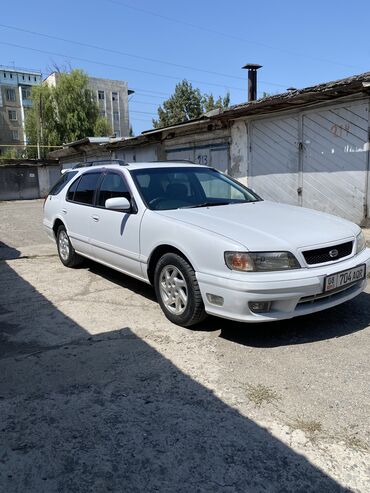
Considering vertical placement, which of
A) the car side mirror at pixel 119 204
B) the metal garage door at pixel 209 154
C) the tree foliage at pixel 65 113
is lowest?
the car side mirror at pixel 119 204

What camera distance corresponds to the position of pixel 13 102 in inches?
2970

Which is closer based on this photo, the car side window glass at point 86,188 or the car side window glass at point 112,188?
the car side window glass at point 112,188

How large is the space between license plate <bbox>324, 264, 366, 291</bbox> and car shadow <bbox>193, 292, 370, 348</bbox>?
18.4 inches

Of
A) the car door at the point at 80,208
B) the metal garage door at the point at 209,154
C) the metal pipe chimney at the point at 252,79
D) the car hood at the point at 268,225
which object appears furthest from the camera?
the metal pipe chimney at the point at 252,79

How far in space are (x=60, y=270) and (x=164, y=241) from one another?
3.13 metres

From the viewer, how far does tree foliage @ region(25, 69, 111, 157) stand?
43.0m

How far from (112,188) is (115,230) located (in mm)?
614

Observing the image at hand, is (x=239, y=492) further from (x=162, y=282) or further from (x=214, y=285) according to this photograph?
(x=162, y=282)

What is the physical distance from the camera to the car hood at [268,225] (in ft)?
12.0

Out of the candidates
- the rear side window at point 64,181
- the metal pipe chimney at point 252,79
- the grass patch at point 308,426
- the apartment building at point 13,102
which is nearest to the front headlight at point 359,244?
the grass patch at point 308,426

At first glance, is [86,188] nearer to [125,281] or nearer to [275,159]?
[125,281]

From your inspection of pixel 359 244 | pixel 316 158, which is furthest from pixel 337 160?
pixel 359 244

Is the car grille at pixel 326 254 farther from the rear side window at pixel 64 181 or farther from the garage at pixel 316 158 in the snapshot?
the garage at pixel 316 158

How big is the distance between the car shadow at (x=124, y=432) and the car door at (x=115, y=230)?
124 centimetres
